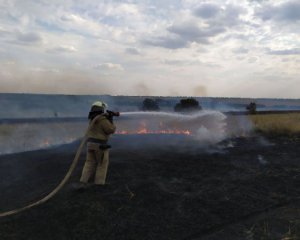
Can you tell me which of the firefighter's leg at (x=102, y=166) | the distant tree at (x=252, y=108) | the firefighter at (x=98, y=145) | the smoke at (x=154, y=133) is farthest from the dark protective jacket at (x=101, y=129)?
the distant tree at (x=252, y=108)

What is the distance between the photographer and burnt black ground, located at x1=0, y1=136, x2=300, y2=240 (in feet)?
21.7

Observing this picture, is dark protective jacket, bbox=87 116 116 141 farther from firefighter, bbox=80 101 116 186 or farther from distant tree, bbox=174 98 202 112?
distant tree, bbox=174 98 202 112

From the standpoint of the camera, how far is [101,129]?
8984mm

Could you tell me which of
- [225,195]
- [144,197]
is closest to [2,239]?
[144,197]

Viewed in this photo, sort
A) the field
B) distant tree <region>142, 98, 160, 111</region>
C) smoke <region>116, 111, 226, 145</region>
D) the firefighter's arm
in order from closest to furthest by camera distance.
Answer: the field, the firefighter's arm, smoke <region>116, 111, 226, 145</region>, distant tree <region>142, 98, 160, 111</region>

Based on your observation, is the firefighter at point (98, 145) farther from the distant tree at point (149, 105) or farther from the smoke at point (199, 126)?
the distant tree at point (149, 105)

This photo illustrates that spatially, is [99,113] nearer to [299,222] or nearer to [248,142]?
[299,222]

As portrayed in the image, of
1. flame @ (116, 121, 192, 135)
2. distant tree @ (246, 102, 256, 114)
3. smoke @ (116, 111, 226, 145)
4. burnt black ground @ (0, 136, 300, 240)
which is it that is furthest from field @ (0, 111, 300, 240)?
distant tree @ (246, 102, 256, 114)

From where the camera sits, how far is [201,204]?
8.09 meters

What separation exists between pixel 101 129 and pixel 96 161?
0.89 m

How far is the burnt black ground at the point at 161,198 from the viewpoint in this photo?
260 inches

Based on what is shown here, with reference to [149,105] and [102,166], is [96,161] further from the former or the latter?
[149,105]

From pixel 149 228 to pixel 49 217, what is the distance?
2185 mm

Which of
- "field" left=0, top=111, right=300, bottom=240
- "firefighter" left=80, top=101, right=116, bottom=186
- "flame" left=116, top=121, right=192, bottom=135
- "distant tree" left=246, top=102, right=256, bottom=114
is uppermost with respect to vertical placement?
"distant tree" left=246, top=102, right=256, bottom=114
